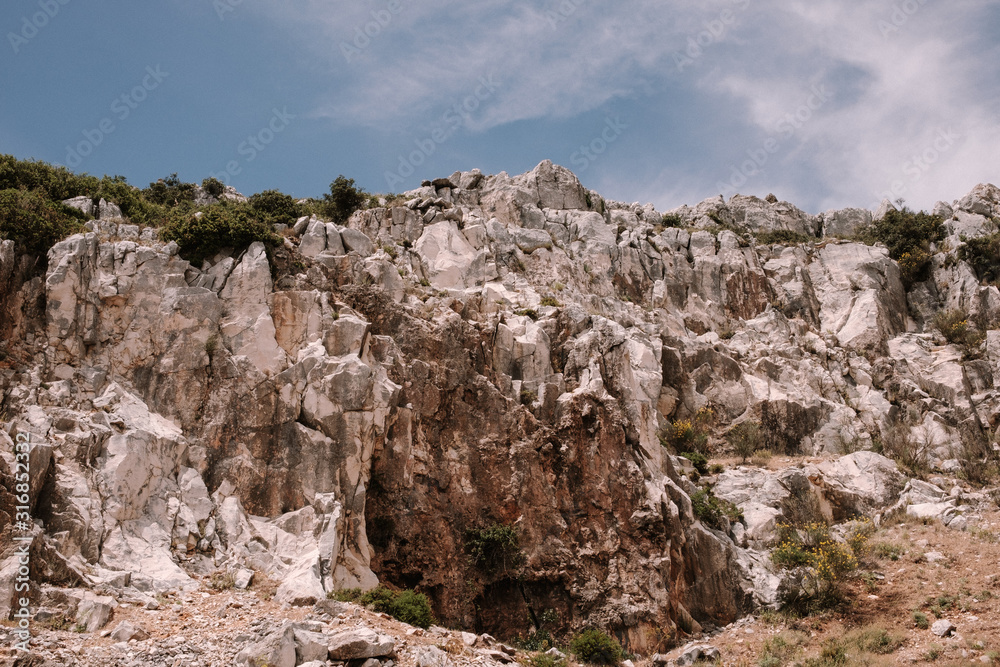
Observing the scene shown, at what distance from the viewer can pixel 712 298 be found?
4609cm

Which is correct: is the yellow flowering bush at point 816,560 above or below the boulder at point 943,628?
above

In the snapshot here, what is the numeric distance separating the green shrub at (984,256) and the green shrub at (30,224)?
51346mm

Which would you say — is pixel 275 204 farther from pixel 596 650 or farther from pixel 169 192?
pixel 596 650

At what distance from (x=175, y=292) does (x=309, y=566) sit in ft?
35.5

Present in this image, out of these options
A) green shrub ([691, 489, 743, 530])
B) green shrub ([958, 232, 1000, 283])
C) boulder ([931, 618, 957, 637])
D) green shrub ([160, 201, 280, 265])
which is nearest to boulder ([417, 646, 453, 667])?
green shrub ([691, 489, 743, 530])

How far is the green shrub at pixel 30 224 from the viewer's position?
22969mm

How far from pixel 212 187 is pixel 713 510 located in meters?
37.7

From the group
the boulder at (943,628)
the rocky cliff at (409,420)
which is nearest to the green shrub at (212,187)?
the rocky cliff at (409,420)

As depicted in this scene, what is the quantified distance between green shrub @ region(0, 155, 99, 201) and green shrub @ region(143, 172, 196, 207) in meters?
7.68

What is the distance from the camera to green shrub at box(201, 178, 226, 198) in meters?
46.5

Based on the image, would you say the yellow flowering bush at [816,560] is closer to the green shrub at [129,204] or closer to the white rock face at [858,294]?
the white rock face at [858,294]

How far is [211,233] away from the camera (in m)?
26.3

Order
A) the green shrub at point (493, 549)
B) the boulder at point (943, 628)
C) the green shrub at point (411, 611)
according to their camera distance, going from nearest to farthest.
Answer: the green shrub at point (411, 611) < the boulder at point (943, 628) < the green shrub at point (493, 549)

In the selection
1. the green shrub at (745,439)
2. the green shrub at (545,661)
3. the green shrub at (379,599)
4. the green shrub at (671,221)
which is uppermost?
the green shrub at (671,221)
